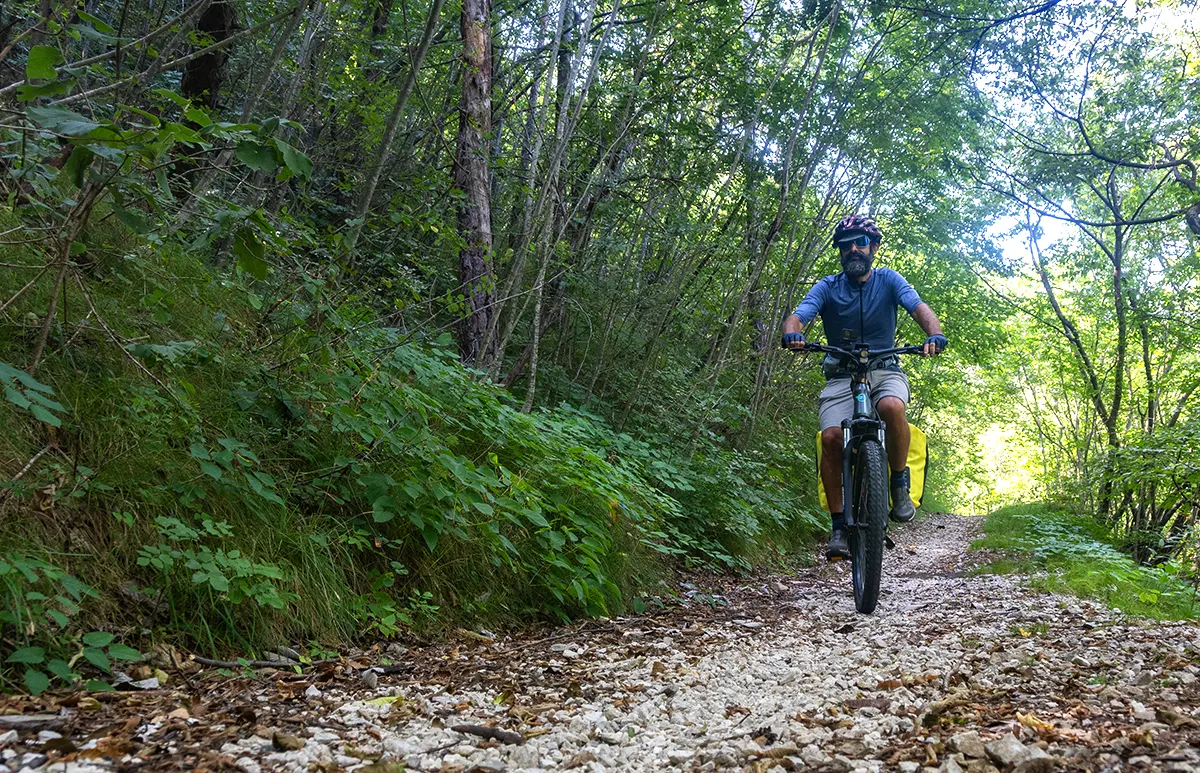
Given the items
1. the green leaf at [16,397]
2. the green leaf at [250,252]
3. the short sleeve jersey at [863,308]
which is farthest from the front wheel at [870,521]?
the green leaf at [16,397]

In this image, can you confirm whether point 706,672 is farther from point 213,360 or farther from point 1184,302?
point 1184,302

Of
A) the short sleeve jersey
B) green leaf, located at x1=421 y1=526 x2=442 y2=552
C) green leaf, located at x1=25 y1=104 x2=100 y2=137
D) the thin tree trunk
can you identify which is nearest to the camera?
green leaf, located at x1=25 y1=104 x2=100 y2=137

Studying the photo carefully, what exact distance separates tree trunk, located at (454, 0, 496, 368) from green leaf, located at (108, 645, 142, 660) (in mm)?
4276

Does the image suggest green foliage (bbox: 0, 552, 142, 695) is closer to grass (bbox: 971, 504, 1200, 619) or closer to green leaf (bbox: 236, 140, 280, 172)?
green leaf (bbox: 236, 140, 280, 172)

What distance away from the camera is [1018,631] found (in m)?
3.59

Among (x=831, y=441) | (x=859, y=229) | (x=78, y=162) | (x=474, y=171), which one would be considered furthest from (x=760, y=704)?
(x=474, y=171)

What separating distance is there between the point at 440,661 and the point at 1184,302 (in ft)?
47.5

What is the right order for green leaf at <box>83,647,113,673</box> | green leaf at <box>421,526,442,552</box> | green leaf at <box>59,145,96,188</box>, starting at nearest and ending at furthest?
1. green leaf at <box>59,145,96,188</box>
2. green leaf at <box>83,647,113,673</box>
3. green leaf at <box>421,526,442,552</box>

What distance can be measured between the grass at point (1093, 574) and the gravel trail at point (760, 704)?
57.3 inches

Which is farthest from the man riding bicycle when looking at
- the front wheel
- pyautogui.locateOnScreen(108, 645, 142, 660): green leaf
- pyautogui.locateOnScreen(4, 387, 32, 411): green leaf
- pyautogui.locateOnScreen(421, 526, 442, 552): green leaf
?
pyautogui.locateOnScreen(4, 387, 32, 411): green leaf

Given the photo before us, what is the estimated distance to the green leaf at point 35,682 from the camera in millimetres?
1889

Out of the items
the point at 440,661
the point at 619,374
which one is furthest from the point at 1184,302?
the point at 440,661

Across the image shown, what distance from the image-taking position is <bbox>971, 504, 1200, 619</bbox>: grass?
5004 mm

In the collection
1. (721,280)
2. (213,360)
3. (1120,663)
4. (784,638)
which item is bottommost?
(784,638)
